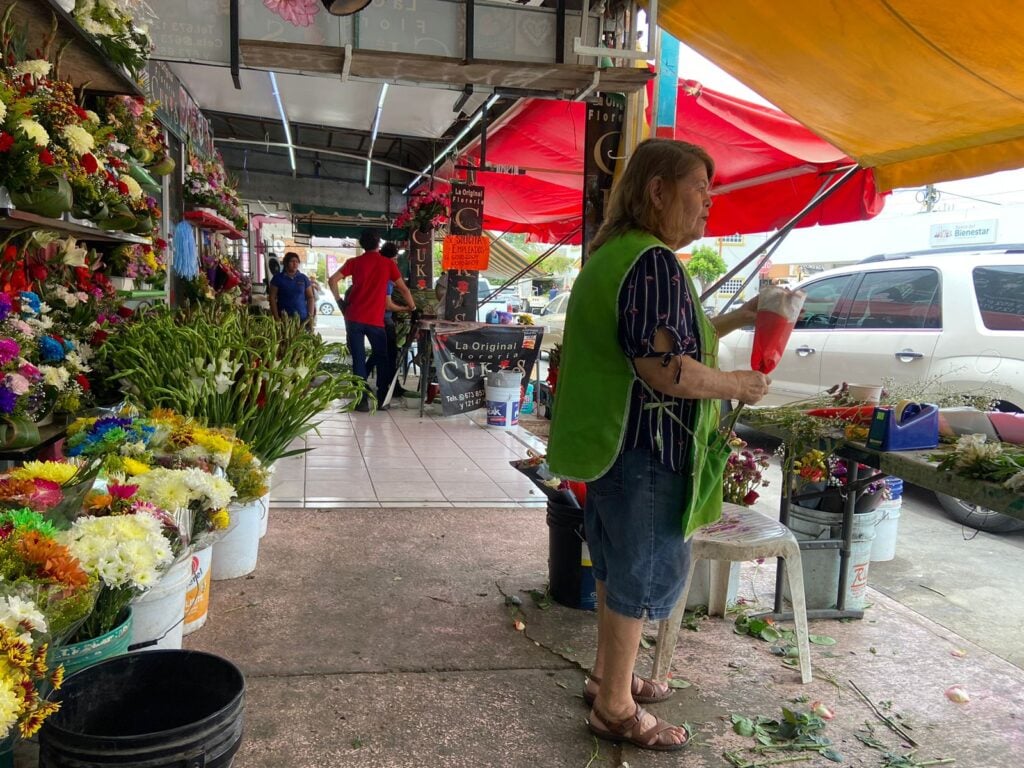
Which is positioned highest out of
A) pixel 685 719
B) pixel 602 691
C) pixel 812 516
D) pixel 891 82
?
pixel 891 82

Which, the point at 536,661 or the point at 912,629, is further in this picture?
the point at 912,629

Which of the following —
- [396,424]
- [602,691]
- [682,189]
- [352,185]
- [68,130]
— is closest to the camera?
[682,189]

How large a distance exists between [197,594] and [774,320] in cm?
224

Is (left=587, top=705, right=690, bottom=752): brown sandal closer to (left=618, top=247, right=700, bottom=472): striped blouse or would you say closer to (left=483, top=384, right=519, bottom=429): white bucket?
(left=618, top=247, right=700, bottom=472): striped blouse

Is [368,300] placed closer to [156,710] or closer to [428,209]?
[428,209]

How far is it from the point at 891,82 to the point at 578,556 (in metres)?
2.42

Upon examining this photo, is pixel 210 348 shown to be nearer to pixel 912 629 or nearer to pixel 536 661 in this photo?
pixel 536 661

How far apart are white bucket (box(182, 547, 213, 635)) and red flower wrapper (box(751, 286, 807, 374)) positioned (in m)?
2.01

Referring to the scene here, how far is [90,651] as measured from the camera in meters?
1.81

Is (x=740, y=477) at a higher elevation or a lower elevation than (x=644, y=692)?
higher

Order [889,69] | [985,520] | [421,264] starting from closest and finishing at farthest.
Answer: [889,69], [985,520], [421,264]

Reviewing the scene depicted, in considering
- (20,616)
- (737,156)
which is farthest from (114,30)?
(737,156)

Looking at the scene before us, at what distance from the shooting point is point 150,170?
4.32 metres

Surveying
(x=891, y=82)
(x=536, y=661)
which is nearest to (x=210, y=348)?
(x=536, y=661)
